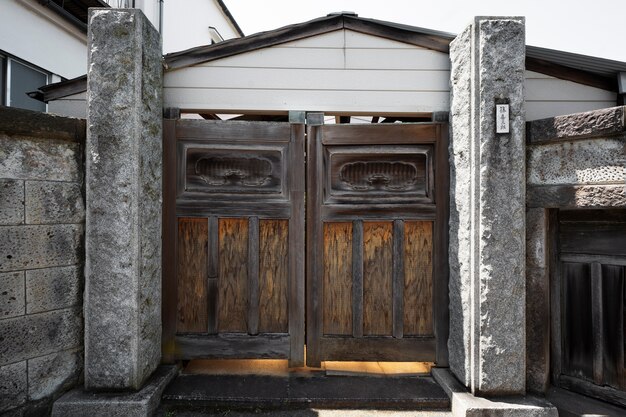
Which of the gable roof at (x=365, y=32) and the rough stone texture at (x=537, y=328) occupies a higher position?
the gable roof at (x=365, y=32)

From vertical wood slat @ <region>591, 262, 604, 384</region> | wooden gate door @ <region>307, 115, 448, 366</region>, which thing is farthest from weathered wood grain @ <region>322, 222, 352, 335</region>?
vertical wood slat @ <region>591, 262, 604, 384</region>

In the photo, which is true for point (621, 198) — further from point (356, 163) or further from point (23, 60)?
point (23, 60)

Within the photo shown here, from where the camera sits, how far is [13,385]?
2.64m

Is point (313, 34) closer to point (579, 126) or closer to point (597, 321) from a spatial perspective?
point (579, 126)

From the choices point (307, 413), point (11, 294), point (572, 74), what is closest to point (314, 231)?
point (307, 413)

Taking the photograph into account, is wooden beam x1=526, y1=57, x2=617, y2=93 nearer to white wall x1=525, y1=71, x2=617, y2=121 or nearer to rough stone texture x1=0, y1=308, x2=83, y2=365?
white wall x1=525, y1=71, x2=617, y2=121

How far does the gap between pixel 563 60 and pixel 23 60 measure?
785 centimetres

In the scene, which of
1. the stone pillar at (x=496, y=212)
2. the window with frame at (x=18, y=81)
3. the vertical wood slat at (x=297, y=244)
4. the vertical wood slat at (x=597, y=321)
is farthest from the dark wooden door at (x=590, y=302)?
the window with frame at (x=18, y=81)

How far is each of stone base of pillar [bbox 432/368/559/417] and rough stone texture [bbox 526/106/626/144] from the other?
93.0 inches

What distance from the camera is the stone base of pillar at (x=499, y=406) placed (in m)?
2.73

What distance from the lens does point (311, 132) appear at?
3402 millimetres

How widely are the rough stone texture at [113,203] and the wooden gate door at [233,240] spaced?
49 centimetres

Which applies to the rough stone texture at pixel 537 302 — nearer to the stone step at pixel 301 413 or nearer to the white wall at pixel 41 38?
the stone step at pixel 301 413

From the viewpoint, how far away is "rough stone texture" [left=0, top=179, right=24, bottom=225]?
8.52ft
